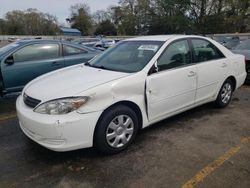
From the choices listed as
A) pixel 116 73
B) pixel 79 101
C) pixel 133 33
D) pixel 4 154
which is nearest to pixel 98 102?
pixel 79 101

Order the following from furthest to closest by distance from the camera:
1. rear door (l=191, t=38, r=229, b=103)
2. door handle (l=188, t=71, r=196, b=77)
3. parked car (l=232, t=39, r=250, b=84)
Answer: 1. parked car (l=232, t=39, r=250, b=84)
2. rear door (l=191, t=38, r=229, b=103)
3. door handle (l=188, t=71, r=196, b=77)

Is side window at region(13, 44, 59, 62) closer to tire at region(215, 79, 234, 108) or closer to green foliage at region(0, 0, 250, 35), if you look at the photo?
tire at region(215, 79, 234, 108)

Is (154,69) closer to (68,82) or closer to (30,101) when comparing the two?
(68,82)

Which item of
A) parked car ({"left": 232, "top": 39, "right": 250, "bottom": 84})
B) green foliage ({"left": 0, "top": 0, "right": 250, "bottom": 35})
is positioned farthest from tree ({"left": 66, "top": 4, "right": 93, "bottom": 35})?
parked car ({"left": 232, "top": 39, "right": 250, "bottom": 84})

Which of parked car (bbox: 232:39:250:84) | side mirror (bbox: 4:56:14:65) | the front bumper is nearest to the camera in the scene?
the front bumper

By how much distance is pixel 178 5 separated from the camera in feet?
141

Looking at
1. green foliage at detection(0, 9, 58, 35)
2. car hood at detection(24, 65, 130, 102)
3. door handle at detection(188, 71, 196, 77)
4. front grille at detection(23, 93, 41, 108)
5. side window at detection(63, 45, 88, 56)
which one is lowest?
front grille at detection(23, 93, 41, 108)

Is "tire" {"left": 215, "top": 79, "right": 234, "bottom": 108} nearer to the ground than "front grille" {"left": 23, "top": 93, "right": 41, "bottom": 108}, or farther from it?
nearer to the ground

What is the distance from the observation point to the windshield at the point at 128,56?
3.79m

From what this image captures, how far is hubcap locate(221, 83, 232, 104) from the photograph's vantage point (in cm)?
509

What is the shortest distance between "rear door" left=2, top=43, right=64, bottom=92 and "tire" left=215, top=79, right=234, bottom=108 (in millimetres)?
3552

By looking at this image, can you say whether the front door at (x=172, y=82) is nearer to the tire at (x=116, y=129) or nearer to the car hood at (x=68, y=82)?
the tire at (x=116, y=129)

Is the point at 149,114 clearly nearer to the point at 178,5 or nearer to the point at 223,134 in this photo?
the point at 223,134

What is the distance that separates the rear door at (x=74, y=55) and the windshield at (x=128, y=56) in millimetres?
1931
